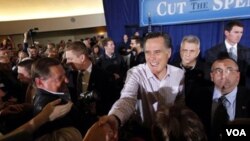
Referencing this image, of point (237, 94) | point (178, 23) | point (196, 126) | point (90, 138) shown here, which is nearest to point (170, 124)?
point (196, 126)

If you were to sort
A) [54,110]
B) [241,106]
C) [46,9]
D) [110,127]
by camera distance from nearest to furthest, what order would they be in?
[110,127] < [54,110] < [241,106] < [46,9]

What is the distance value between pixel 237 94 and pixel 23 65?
1.74m

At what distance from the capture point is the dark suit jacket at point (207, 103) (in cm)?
151

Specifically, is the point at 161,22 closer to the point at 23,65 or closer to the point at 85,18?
the point at 23,65

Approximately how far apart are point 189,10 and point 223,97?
4161mm

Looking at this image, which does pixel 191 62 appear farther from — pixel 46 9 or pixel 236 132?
pixel 46 9

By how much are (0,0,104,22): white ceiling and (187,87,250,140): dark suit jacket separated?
10.1 meters

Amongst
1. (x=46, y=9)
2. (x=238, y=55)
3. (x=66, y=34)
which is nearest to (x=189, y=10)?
(x=238, y=55)

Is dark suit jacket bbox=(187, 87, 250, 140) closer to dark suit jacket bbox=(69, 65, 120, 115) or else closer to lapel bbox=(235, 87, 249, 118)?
lapel bbox=(235, 87, 249, 118)

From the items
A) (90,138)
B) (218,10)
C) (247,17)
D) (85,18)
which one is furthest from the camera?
(85,18)

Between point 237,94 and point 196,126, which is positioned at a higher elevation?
point 196,126

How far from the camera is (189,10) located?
17.9ft

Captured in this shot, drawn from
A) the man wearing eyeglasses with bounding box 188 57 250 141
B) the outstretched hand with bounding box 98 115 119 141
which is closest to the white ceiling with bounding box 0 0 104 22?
the man wearing eyeglasses with bounding box 188 57 250 141

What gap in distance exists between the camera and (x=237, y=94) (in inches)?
61.4
